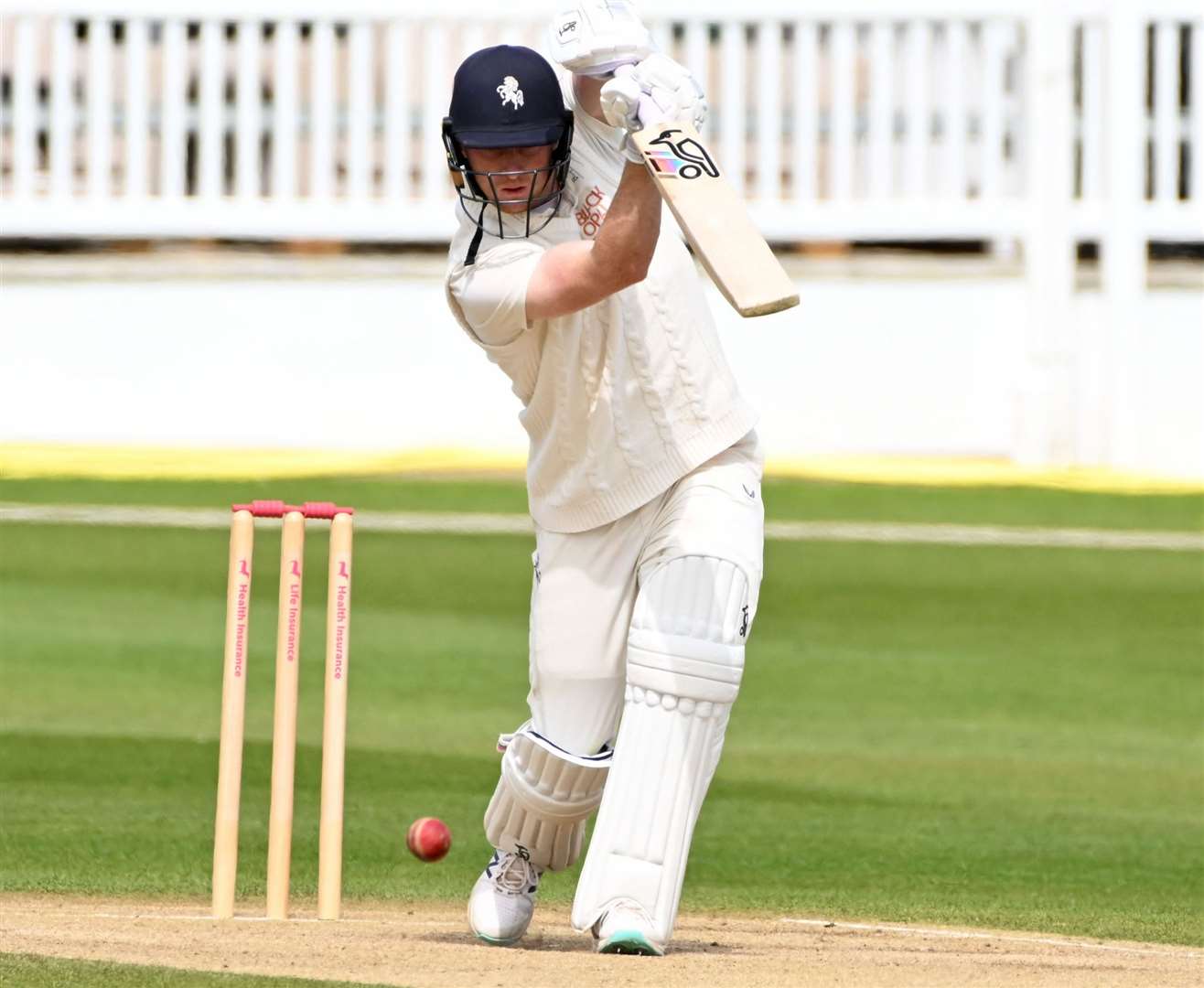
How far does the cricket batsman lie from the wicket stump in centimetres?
35

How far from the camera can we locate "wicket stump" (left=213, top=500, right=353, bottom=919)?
4992mm

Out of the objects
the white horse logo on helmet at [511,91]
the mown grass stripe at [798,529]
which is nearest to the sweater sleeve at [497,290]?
the white horse logo on helmet at [511,91]

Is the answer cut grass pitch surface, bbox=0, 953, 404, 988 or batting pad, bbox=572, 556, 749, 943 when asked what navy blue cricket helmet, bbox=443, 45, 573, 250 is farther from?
cut grass pitch surface, bbox=0, 953, 404, 988

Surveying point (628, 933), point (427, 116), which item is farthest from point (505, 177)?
point (427, 116)

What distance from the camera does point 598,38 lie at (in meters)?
4.63

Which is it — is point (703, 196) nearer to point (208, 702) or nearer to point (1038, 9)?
point (208, 702)

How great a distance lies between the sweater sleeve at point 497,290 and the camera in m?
4.60

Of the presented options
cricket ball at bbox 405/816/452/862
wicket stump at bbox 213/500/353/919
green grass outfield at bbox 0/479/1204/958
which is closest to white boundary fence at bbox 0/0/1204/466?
green grass outfield at bbox 0/479/1204/958

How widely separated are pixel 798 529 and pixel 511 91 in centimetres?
769

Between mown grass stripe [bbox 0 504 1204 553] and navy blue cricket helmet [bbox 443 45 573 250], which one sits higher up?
navy blue cricket helmet [bbox 443 45 573 250]

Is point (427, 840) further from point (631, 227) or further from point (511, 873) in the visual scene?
point (631, 227)

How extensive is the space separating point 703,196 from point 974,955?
1503mm

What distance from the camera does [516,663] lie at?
30.7ft

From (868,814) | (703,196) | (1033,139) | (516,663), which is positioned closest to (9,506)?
(516,663)
